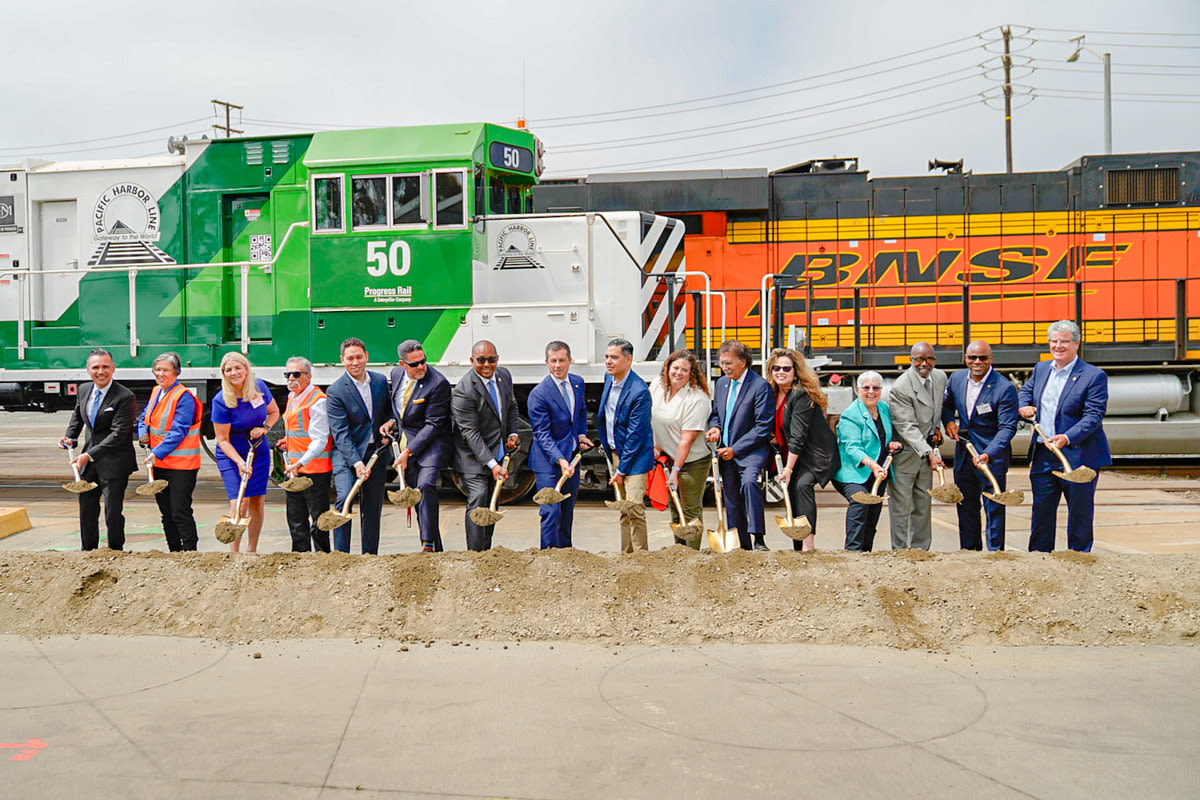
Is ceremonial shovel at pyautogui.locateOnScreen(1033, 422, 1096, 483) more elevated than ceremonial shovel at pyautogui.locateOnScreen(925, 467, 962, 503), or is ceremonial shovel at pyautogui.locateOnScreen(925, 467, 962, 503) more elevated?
ceremonial shovel at pyautogui.locateOnScreen(1033, 422, 1096, 483)

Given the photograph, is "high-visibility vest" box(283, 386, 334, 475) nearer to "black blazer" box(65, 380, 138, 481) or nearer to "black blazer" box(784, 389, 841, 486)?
"black blazer" box(65, 380, 138, 481)

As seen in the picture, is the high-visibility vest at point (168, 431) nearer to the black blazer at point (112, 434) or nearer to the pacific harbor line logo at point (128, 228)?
the black blazer at point (112, 434)

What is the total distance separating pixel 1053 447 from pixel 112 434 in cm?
636

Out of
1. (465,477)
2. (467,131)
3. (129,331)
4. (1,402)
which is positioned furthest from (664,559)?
(1,402)

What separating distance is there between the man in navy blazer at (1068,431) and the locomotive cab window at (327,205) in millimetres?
6561

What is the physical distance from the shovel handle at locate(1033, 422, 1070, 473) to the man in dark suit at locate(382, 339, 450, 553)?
12.8 ft

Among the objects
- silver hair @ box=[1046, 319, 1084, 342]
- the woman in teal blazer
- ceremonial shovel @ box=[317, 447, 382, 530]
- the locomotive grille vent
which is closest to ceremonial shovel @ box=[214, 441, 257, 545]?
ceremonial shovel @ box=[317, 447, 382, 530]

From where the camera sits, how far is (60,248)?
11.8 metres

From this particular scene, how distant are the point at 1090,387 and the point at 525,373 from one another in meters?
5.14

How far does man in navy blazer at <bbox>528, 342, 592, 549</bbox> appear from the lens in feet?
22.3

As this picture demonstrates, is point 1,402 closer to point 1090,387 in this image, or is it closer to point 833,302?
point 833,302

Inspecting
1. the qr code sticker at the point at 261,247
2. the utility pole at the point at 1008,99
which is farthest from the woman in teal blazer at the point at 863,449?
the utility pole at the point at 1008,99

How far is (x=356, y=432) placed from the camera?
7004 millimetres

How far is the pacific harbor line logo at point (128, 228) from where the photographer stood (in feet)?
36.9
